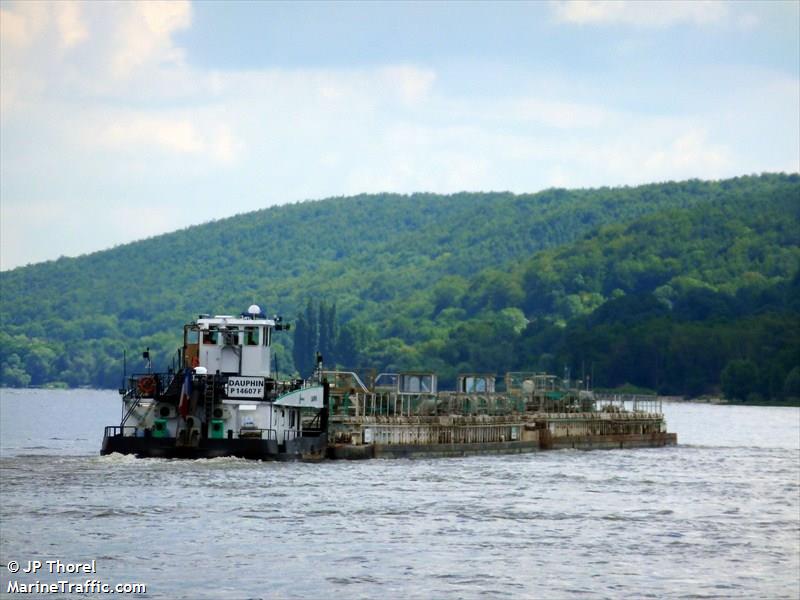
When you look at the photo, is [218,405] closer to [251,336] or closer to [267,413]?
[267,413]

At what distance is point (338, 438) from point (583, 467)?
15.6m

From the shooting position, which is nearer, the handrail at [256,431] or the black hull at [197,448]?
the black hull at [197,448]

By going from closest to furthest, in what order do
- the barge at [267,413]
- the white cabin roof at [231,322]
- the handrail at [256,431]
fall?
the barge at [267,413] < the handrail at [256,431] < the white cabin roof at [231,322]

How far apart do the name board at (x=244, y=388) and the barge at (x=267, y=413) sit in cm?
5

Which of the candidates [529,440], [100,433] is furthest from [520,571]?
[100,433]

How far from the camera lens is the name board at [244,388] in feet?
281

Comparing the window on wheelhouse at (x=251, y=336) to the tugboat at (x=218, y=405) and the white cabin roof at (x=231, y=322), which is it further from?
the white cabin roof at (x=231, y=322)

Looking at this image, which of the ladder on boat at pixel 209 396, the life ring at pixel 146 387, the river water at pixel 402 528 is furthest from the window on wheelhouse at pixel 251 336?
the river water at pixel 402 528

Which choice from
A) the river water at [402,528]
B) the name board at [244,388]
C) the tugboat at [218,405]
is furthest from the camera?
the name board at [244,388]

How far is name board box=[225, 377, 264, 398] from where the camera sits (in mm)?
85500

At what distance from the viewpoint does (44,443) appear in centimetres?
12038

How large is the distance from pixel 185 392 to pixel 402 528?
2361cm

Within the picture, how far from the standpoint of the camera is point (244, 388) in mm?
85688

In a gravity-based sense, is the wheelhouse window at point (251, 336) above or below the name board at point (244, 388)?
above
